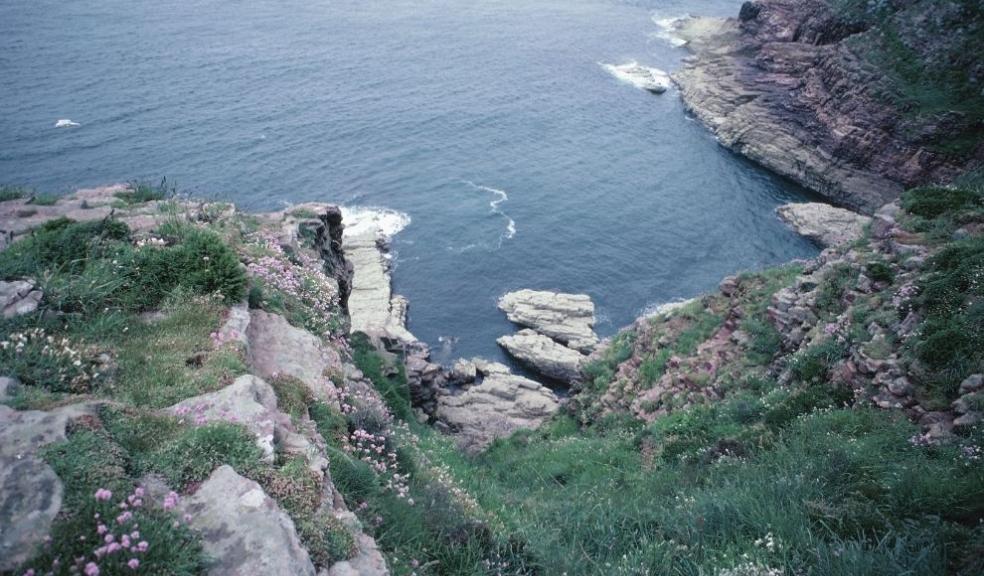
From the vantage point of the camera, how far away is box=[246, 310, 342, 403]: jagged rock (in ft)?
43.4

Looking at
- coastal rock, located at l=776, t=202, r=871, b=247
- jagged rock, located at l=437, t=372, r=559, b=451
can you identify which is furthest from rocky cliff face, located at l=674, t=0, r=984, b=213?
jagged rock, located at l=437, t=372, r=559, b=451

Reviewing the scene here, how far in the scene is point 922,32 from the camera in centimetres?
7650

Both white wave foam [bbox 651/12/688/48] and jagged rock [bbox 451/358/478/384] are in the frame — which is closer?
jagged rock [bbox 451/358/478/384]

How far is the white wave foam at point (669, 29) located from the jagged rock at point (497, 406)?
10002 cm

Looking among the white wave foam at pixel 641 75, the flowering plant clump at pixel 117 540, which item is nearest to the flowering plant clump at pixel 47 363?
the flowering plant clump at pixel 117 540

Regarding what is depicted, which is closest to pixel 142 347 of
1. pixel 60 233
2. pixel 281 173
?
pixel 60 233

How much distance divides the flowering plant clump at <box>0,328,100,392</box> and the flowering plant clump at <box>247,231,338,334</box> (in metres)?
5.51

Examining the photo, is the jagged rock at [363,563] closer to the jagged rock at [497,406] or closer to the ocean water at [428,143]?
the jagged rock at [497,406]

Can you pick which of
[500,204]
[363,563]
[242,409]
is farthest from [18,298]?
[500,204]

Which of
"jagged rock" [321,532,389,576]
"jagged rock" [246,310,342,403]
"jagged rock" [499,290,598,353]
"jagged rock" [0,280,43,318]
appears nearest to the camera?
"jagged rock" [321,532,389,576]

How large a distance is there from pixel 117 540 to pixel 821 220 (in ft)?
247

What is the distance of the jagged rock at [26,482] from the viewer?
6.94 meters

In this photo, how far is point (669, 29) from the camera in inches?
5221

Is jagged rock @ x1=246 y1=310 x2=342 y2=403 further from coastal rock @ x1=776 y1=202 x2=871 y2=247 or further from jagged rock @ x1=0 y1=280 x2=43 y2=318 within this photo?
Answer: coastal rock @ x1=776 y1=202 x2=871 y2=247
